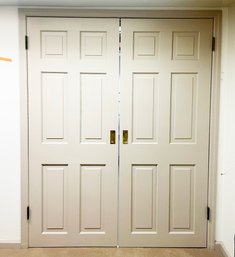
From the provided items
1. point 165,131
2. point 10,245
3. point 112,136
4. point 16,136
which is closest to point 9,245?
point 10,245

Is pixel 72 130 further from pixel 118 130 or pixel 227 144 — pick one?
pixel 227 144

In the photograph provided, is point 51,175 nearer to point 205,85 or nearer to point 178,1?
point 205,85

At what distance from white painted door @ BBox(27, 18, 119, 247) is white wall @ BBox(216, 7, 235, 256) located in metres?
0.96

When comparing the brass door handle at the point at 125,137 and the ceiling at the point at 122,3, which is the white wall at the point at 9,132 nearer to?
the ceiling at the point at 122,3

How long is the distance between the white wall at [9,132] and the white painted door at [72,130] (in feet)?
0.42

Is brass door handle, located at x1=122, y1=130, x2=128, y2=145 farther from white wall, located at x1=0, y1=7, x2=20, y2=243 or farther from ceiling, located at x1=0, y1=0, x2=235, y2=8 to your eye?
ceiling, located at x1=0, y1=0, x2=235, y2=8

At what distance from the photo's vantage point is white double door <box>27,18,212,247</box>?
293 cm

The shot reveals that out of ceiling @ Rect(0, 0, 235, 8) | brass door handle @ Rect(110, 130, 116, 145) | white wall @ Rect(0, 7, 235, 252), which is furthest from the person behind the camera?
brass door handle @ Rect(110, 130, 116, 145)

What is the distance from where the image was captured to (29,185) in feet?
9.88

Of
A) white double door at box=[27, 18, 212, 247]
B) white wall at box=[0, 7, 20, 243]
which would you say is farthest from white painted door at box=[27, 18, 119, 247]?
white wall at box=[0, 7, 20, 243]

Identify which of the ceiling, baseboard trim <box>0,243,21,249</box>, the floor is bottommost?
the floor

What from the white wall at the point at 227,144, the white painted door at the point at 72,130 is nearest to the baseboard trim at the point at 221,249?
the white wall at the point at 227,144

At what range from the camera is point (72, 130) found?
9.77 feet

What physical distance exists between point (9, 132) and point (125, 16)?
146 cm
